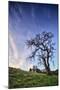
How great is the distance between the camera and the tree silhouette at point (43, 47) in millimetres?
2529

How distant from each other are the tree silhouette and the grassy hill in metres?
0.09

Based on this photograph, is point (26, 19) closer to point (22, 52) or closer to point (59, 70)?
point (22, 52)

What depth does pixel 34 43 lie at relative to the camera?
253 cm

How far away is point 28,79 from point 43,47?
15.4 inches

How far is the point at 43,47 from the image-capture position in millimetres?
2562

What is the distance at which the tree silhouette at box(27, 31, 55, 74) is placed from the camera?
2.53 meters

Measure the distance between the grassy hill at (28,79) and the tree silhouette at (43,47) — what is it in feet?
0.31

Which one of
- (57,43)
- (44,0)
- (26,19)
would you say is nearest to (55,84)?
(57,43)

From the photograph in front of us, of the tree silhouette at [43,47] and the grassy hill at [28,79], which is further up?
the tree silhouette at [43,47]

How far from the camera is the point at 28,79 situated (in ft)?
8.14

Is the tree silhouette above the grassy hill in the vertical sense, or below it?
above

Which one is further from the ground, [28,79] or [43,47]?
[43,47]

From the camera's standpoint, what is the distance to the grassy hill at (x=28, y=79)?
2.44 meters

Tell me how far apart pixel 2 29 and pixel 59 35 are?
66cm
